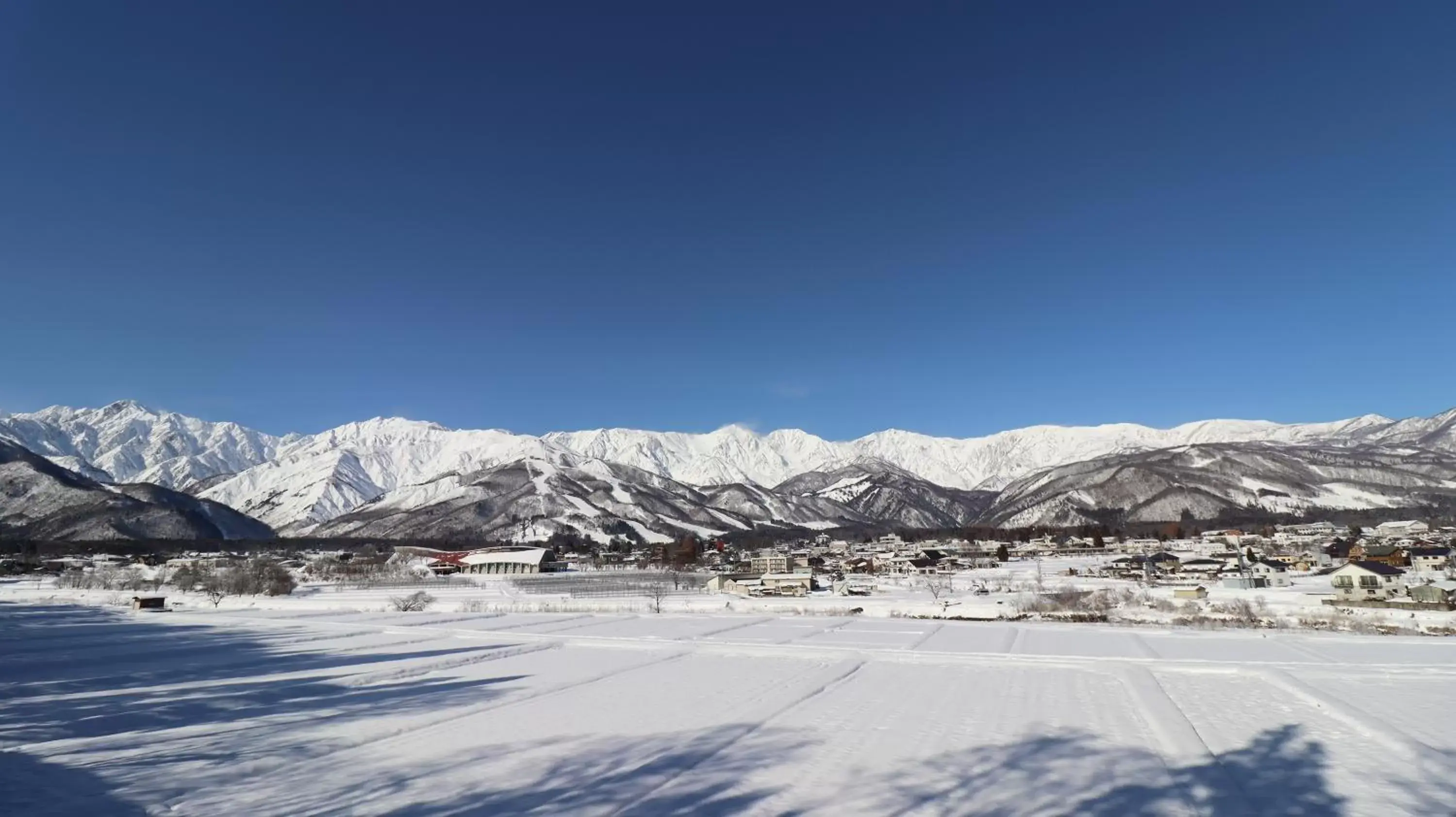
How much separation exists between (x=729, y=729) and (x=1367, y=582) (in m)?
57.0

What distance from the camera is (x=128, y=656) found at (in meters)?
25.0

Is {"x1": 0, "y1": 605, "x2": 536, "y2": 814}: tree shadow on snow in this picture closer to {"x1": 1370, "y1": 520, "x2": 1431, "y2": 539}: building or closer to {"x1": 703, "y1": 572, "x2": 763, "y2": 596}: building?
{"x1": 703, "y1": 572, "x2": 763, "y2": 596}: building

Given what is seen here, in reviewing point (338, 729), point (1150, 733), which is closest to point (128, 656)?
point (338, 729)

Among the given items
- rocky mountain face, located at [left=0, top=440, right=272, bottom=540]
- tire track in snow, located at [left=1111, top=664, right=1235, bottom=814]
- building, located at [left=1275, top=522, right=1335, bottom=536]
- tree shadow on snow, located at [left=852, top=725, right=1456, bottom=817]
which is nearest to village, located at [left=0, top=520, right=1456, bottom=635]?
building, located at [left=1275, top=522, right=1335, bottom=536]

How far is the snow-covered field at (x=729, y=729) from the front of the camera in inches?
402

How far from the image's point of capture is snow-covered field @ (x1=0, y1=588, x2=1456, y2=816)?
1021 centimetres

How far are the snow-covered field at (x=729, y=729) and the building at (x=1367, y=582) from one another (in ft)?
85.2

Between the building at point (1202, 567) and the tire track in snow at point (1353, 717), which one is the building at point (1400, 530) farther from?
the tire track in snow at point (1353, 717)

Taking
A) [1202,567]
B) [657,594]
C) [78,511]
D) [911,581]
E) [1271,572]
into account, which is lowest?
[911,581]

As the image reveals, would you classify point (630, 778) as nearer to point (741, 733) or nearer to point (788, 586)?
point (741, 733)

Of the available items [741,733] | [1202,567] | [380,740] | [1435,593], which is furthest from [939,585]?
[380,740]

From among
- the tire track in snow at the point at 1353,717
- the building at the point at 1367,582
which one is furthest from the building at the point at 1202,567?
the tire track in snow at the point at 1353,717

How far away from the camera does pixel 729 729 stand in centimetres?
1423

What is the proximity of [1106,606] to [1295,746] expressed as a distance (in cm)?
3473
